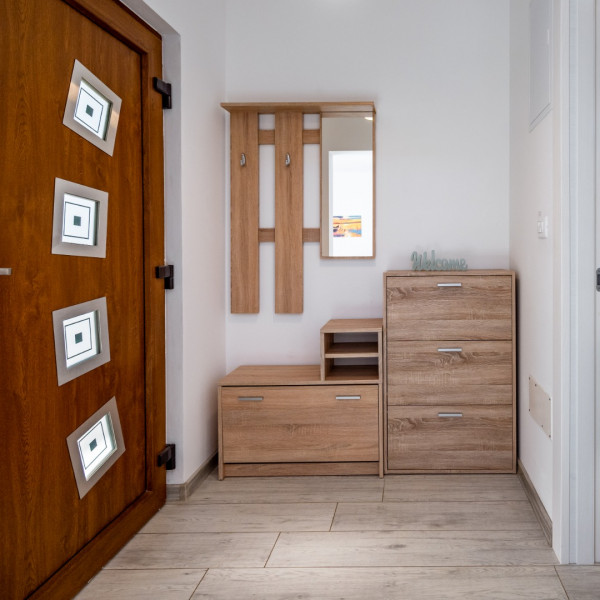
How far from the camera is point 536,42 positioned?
2.99 m

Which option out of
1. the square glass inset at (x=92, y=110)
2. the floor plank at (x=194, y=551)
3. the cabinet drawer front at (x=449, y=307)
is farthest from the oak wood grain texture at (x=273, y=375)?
the square glass inset at (x=92, y=110)

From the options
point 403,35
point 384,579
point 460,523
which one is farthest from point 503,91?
point 384,579

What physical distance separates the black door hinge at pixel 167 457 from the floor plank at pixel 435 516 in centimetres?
77

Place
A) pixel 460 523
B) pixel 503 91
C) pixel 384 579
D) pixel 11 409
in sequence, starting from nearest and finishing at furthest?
pixel 11 409 < pixel 384 579 < pixel 460 523 < pixel 503 91

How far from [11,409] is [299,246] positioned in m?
2.24

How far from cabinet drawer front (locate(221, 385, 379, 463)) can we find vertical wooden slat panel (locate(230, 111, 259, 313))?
0.70 metres

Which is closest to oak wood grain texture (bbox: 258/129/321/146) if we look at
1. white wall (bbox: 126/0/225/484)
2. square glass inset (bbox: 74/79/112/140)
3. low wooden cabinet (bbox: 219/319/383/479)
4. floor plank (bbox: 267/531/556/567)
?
white wall (bbox: 126/0/225/484)

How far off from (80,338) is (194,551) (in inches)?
35.9

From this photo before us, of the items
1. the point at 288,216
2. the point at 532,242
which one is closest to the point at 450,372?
the point at 532,242

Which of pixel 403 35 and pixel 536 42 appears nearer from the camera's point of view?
pixel 536 42

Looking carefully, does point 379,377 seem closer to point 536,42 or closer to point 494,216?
point 494,216

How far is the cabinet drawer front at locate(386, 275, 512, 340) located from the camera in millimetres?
3451

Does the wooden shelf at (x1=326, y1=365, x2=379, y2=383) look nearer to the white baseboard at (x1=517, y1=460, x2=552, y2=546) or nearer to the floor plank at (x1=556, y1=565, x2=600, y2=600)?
the white baseboard at (x1=517, y1=460, x2=552, y2=546)

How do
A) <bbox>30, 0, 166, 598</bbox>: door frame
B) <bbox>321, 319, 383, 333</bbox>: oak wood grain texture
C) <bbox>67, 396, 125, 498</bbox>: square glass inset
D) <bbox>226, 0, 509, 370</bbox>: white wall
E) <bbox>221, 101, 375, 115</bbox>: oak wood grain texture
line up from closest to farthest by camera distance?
1. <bbox>67, 396, 125, 498</bbox>: square glass inset
2. <bbox>30, 0, 166, 598</bbox>: door frame
3. <bbox>321, 319, 383, 333</bbox>: oak wood grain texture
4. <bbox>221, 101, 375, 115</bbox>: oak wood grain texture
5. <bbox>226, 0, 509, 370</bbox>: white wall
